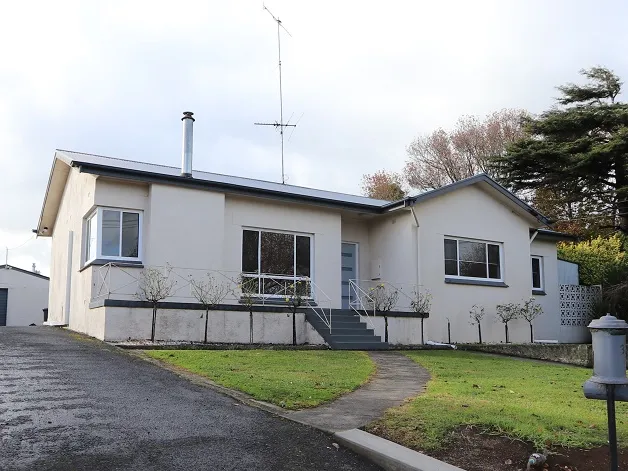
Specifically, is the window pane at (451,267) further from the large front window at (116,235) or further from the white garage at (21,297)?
the white garage at (21,297)

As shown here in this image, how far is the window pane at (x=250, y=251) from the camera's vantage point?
1655 cm

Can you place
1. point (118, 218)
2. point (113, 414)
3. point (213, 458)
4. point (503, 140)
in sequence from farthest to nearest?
point (503, 140) < point (118, 218) < point (113, 414) < point (213, 458)

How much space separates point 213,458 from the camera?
5219 millimetres

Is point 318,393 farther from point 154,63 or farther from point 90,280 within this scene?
point 154,63

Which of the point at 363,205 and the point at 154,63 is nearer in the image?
the point at 154,63

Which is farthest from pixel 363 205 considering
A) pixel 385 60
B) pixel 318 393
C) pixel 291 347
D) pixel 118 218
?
pixel 318 393

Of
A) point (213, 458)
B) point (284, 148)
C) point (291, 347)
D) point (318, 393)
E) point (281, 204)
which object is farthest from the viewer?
point (284, 148)

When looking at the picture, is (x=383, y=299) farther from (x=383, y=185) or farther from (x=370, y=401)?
(x=383, y=185)

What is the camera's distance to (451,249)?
18953mm

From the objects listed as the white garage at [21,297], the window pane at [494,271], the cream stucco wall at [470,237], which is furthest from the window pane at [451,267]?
the white garage at [21,297]

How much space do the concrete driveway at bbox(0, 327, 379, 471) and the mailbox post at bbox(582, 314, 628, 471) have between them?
1947 mm

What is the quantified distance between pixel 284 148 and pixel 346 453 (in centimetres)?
1931

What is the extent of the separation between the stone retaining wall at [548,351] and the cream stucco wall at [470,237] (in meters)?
1.49

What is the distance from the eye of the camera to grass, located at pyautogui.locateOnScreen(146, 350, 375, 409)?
7763 mm
